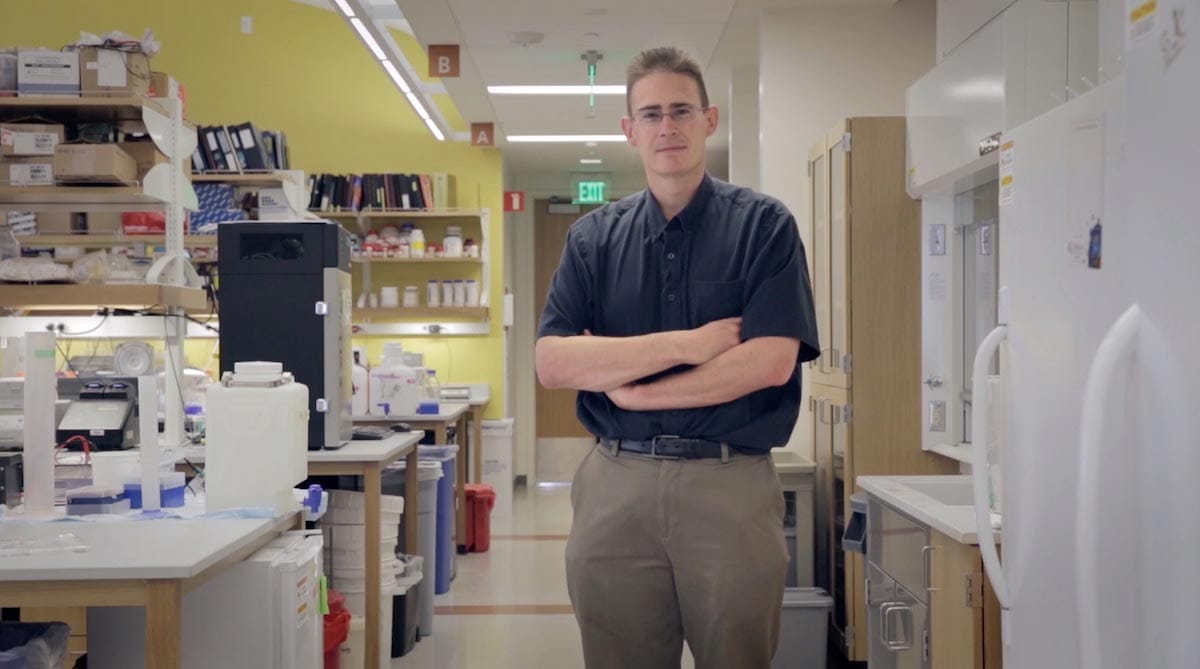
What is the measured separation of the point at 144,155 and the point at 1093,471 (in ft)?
13.5

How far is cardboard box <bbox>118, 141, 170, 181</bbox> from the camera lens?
459cm

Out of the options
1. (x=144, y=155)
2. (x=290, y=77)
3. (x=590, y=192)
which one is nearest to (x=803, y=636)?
(x=144, y=155)

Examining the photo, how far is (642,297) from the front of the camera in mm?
2125

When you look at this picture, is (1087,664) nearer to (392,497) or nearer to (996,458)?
(996,458)

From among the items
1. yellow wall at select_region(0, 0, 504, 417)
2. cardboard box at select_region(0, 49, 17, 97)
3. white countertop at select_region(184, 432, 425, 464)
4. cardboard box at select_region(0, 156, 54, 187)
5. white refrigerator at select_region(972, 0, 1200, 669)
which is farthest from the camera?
yellow wall at select_region(0, 0, 504, 417)

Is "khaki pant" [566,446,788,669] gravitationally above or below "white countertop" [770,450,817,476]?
above

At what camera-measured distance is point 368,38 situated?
550 cm

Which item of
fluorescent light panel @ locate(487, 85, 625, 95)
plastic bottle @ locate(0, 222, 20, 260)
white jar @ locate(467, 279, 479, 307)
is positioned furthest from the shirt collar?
white jar @ locate(467, 279, 479, 307)

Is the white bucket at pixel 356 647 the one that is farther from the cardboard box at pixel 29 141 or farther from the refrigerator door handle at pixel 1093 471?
the refrigerator door handle at pixel 1093 471

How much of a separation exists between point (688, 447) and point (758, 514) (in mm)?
171

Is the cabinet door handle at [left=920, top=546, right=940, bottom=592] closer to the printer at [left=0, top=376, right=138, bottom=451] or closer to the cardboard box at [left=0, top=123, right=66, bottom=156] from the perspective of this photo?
the printer at [left=0, top=376, right=138, bottom=451]

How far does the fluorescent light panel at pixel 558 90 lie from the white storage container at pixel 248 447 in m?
4.81

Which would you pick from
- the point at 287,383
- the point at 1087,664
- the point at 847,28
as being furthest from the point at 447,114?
the point at 1087,664

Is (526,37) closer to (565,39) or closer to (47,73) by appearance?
(565,39)
